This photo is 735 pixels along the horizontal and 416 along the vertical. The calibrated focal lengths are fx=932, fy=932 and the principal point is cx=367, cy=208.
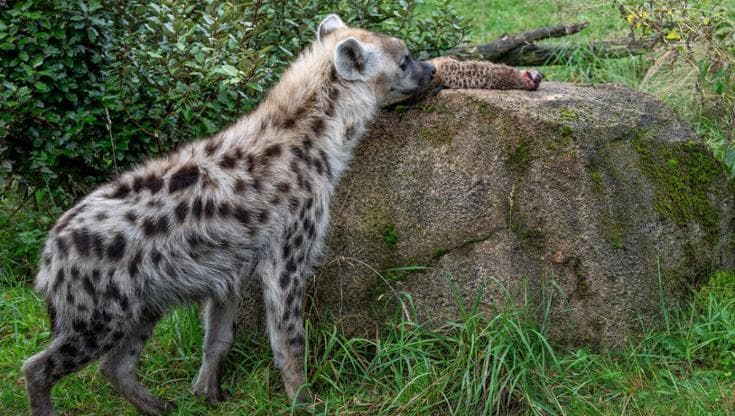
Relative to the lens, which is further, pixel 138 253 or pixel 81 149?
pixel 81 149

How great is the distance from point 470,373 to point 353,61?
1493 mm

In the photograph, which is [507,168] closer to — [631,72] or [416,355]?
[416,355]

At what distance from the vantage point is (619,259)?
4074 mm

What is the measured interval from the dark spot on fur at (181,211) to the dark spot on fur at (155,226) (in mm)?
49

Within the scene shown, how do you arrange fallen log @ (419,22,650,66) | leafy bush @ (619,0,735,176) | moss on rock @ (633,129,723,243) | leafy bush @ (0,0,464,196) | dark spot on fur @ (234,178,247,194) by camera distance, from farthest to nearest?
fallen log @ (419,22,650,66) < leafy bush @ (619,0,735,176) < leafy bush @ (0,0,464,196) < moss on rock @ (633,129,723,243) < dark spot on fur @ (234,178,247,194)

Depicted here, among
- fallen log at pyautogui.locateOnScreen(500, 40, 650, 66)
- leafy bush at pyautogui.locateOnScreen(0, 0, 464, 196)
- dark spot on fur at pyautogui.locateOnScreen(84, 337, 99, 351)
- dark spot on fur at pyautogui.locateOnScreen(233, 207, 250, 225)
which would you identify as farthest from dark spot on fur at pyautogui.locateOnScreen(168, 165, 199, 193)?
fallen log at pyautogui.locateOnScreen(500, 40, 650, 66)

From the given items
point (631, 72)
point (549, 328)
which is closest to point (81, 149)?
point (549, 328)

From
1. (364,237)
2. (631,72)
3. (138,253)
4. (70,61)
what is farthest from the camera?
(631,72)

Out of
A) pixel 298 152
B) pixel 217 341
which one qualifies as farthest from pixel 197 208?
pixel 217 341

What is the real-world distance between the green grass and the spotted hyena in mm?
171

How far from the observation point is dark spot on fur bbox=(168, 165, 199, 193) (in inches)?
153

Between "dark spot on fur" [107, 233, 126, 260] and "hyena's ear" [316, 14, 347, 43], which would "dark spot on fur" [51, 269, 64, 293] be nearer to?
"dark spot on fur" [107, 233, 126, 260]

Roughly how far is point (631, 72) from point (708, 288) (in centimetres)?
349

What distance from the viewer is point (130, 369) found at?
411cm
